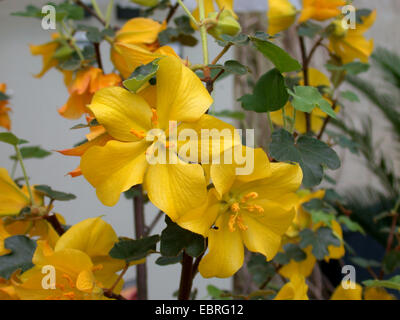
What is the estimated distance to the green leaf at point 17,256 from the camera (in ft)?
1.29

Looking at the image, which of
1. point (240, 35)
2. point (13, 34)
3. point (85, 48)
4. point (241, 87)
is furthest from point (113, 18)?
point (240, 35)

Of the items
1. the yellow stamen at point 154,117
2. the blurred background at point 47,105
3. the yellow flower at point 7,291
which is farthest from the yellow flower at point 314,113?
the blurred background at point 47,105

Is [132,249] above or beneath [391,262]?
above

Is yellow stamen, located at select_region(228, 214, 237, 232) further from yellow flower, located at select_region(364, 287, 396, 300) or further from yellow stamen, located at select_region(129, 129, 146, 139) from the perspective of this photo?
yellow flower, located at select_region(364, 287, 396, 300)

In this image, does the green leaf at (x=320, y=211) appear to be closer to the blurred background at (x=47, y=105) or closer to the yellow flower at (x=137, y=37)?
the yellow flower at (x=137, y=37)

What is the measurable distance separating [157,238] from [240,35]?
0.65 ft

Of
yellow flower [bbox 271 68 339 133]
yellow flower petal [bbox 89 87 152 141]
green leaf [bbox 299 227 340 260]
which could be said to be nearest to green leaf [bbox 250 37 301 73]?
yellow flower petal [bbox 89 87 152 141]

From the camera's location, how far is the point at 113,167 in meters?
0.32

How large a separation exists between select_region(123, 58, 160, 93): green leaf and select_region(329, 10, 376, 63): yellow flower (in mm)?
389

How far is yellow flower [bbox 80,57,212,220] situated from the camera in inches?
12.0

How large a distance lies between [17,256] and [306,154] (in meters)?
0.30

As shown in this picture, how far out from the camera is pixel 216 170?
0.98 ft

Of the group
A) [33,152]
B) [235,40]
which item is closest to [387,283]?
[235,40]

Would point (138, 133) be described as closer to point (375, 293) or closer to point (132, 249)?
point (132, 249)
